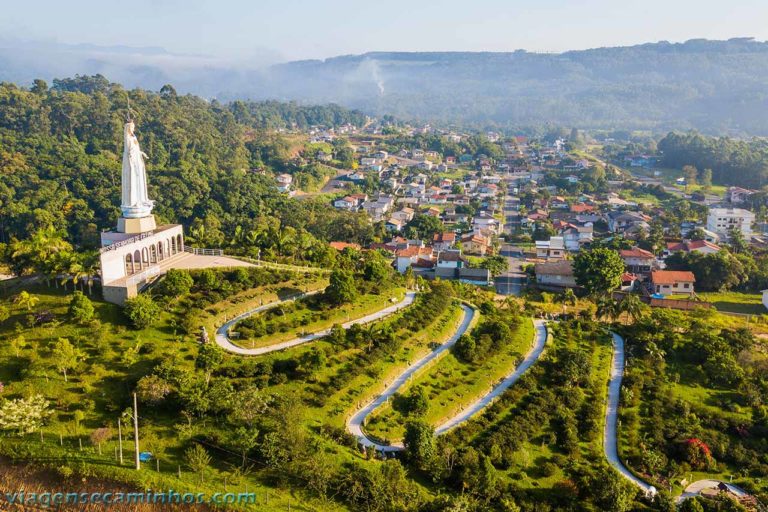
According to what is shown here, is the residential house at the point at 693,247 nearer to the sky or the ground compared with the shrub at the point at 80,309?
nearer to the ground

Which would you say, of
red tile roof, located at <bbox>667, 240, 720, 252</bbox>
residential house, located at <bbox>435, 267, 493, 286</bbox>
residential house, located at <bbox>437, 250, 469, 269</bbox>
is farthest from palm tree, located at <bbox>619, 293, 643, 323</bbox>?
red tile roof, located at <bbox>667, 240, 720, 252</bbox>

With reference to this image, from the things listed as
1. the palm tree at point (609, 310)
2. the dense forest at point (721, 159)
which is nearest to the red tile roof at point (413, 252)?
the palm tree at point (609, 310)

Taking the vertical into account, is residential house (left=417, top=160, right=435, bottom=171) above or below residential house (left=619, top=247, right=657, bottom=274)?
above

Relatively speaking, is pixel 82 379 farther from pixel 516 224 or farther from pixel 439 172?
pixel 439 172

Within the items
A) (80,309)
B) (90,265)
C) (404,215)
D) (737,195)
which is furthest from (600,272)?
(737,195)

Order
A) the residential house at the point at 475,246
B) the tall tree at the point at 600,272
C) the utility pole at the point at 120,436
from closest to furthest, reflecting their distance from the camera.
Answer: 1. the utility pole at the point at 120,436
2. the tall tree at the point at 600,272
3. the residential house at the point at 475,246

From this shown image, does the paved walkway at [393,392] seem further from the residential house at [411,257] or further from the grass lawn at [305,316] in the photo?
the residential house at [411,257]

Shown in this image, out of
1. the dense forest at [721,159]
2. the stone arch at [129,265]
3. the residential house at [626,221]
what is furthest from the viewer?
the dense forest at [721,159]

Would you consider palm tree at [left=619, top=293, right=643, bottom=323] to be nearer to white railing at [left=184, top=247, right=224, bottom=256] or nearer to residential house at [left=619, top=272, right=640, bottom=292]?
residential house at [left=619, top=272, right=640, bottom=292]
